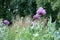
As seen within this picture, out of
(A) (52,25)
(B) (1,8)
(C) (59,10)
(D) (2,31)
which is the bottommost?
(A) (52,25)

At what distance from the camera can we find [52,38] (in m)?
3.10

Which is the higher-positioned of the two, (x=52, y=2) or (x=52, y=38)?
(x=52, y=2)

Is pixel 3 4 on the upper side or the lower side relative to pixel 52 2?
upper

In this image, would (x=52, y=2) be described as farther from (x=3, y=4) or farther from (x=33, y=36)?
(x=33, y=36)

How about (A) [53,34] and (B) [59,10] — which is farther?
(B) [59,10]

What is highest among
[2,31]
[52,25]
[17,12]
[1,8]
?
[1,8]

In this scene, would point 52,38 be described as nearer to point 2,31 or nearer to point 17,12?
point 2,31

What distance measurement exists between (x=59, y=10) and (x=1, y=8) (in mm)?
5061

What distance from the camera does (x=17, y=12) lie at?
1380 centimetres

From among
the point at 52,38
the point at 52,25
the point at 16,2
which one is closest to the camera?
the point at 52,38

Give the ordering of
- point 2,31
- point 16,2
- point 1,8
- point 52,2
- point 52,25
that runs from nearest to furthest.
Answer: point 52,25
point 2,31
point 52,2
point 16,2
point 1,8

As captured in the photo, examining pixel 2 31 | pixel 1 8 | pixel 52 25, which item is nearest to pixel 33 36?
pixel 52 25

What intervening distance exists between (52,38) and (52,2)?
7.61 m

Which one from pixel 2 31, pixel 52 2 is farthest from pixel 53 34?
pixel 52 2
